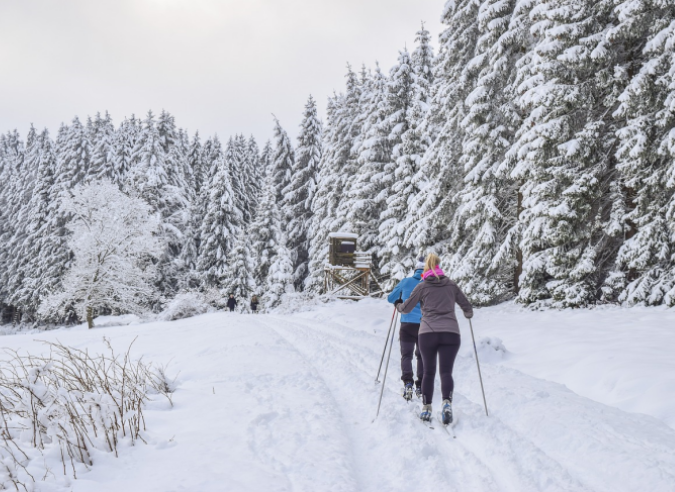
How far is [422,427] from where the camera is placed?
4.68 metres

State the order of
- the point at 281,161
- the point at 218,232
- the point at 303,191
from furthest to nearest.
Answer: the point at 281,161 → the point at 218,232 → the point at 303,191

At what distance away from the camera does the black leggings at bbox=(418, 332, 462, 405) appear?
502 centimetres

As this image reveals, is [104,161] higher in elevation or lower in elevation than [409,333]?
higher

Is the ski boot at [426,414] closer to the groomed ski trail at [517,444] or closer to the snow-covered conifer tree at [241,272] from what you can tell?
the groomed ski trail at [517,444]

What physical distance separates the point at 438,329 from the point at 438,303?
32 centimetres

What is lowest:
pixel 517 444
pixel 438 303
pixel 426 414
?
pixel 517 444

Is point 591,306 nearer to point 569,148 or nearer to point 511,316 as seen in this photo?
point 511,316

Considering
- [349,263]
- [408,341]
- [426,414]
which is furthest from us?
[349,263]

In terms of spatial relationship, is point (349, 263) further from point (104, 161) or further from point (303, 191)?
point (104, 161)

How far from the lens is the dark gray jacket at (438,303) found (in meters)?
5.09

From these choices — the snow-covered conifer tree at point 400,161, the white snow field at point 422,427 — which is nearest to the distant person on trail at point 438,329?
the white snow field at point 422,427

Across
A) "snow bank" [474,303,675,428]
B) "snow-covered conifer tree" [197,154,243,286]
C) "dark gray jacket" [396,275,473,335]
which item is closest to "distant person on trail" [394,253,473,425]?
"dark gray jacket" [396,275,473,335]

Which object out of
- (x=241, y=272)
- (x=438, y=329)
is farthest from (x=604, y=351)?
(x=241, y=272)

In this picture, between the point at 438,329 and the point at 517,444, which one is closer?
the point at 517,444
